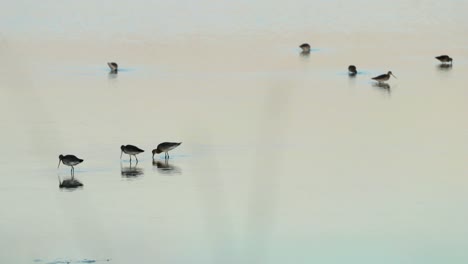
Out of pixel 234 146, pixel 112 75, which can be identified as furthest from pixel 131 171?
pixel 112 75

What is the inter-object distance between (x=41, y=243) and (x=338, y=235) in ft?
6.89

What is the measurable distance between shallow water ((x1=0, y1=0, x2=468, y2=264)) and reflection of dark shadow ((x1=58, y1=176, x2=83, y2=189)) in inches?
3.8

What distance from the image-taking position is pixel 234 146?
Answer: 13836mm

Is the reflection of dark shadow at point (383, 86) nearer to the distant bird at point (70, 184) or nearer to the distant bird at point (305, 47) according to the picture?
the distant bird at point (305, 47)

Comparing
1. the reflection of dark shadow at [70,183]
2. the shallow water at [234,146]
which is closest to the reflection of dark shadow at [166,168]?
the shallow water at [234,146]

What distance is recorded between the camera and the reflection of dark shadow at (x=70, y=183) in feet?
38.6

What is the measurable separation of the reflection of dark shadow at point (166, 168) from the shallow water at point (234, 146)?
6 centimetres

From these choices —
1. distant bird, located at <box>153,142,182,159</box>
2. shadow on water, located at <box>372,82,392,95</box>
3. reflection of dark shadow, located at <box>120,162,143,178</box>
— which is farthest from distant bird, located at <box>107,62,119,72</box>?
reflection of dark shadow, located at <box>120,162,143,178</box>

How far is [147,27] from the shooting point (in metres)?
29.0

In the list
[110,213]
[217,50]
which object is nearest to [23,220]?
[110,213]

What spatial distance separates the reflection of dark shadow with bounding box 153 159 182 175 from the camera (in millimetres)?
12602

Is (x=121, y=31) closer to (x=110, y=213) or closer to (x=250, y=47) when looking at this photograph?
(x=250, y=47)

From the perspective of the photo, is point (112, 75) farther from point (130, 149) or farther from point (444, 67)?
point (130, 149)

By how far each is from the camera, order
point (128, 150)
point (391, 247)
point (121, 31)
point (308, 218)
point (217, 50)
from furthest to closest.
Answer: point (121, 31), point (217, 50), point (128, 150), point (308, 218), point (391, 247)
